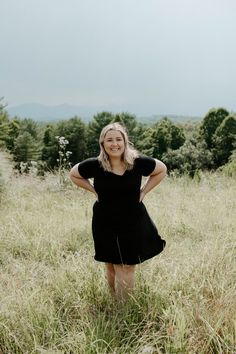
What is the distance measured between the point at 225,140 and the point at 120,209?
106ft

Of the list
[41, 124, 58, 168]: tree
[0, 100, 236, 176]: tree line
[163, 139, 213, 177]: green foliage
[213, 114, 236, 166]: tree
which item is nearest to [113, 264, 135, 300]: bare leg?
[0, 100, 236, 176]: tree line

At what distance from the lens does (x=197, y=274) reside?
3.47 meters

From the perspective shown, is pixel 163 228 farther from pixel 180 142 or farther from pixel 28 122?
pixel 28 122

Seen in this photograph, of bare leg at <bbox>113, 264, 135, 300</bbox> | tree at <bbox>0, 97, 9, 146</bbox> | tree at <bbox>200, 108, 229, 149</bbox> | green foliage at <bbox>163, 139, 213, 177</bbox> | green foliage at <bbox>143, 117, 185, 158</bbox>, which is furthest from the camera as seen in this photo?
green foliage at <bbox>143, 117, 185, 158</bbox>

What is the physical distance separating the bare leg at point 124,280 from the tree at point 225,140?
31.4 m

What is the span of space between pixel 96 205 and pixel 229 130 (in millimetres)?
32361

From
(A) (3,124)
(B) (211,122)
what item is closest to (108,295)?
(A) (3,124)

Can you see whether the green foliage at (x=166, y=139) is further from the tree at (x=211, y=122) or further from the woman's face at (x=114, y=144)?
the woman's face at (x=114, y=144)

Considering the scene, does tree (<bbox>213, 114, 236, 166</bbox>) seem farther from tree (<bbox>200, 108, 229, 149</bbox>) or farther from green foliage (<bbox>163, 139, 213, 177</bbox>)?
tree (<bbox>200, 108, 229, 149</bbox>)

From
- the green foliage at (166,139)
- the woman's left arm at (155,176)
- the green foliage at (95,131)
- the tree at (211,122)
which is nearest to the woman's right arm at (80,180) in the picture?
the woman's left arm at (155,176)

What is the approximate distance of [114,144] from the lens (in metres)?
3.24

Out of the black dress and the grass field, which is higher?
the black dress

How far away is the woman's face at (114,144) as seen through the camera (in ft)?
10.6

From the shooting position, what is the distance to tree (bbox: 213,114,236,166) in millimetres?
33750
